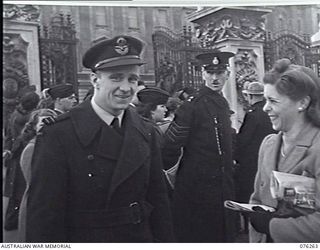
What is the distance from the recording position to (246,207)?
5.38ft

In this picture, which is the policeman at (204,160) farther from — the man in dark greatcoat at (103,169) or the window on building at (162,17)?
the window on building at (162,17)

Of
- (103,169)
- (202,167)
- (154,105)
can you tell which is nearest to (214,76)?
(154,105)

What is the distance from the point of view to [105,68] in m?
1.63

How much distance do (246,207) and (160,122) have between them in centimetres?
48

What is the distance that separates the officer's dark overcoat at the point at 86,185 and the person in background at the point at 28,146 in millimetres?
24

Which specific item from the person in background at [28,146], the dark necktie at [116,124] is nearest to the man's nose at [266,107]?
the dark necktie at [116,124]

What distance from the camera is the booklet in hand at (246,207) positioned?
1.60 meters

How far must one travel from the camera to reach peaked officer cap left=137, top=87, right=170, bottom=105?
5.44 feet

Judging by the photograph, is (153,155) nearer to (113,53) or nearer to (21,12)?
(113,53)

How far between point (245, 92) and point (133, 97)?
1.48 feet

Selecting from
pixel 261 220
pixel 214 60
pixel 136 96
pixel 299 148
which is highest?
pixel 214 60

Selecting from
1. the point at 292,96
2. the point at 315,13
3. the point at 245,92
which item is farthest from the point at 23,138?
the point at 315,13

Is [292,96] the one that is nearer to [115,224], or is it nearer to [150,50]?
[150,50]

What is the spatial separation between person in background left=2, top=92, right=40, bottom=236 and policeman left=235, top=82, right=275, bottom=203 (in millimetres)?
848
